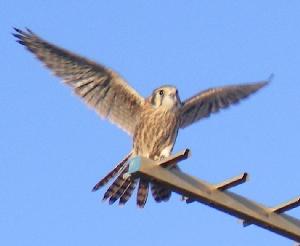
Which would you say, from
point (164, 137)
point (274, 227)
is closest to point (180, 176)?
point (274, 227)

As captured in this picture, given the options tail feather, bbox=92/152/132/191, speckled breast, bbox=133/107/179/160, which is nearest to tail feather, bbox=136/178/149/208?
tail feather, bbox=92/152/132/191

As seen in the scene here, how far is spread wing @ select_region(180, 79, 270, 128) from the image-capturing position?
1193 cm

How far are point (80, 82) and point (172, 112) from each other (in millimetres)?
1264

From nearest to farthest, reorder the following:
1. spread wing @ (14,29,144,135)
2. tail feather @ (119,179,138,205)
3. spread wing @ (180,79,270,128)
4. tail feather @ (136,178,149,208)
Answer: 1. tail feather @ (136,178,149,208)
2. tail feather @ (119,179,138,205)
3. spread wing @ (14,29,144,135)
4. spread wing @ (180,79,270,128)

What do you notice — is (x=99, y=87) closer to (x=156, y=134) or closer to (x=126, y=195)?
(x=156, y=134)

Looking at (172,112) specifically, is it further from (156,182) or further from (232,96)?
(156,182)

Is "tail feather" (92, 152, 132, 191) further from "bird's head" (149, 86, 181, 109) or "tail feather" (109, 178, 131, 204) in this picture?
"bird's head" (149, 86, 181, 109)

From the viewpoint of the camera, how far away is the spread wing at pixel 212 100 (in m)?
11.9

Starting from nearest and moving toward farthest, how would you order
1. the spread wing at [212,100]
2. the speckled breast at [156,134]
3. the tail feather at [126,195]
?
the tail feather at [126,195]
the speckled breast at [156,134]
the spread wing at [212,100]

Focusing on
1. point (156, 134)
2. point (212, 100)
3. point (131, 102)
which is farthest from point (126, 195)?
point (212, 100)

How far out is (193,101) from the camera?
1208cm

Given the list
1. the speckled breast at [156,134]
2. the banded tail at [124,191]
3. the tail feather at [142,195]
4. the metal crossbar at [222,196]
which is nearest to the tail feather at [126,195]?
the banded tail at [124,191]

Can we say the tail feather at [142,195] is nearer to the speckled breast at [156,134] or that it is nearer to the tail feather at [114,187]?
the tail feather at [114,187]

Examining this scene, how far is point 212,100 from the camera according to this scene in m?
12.4
